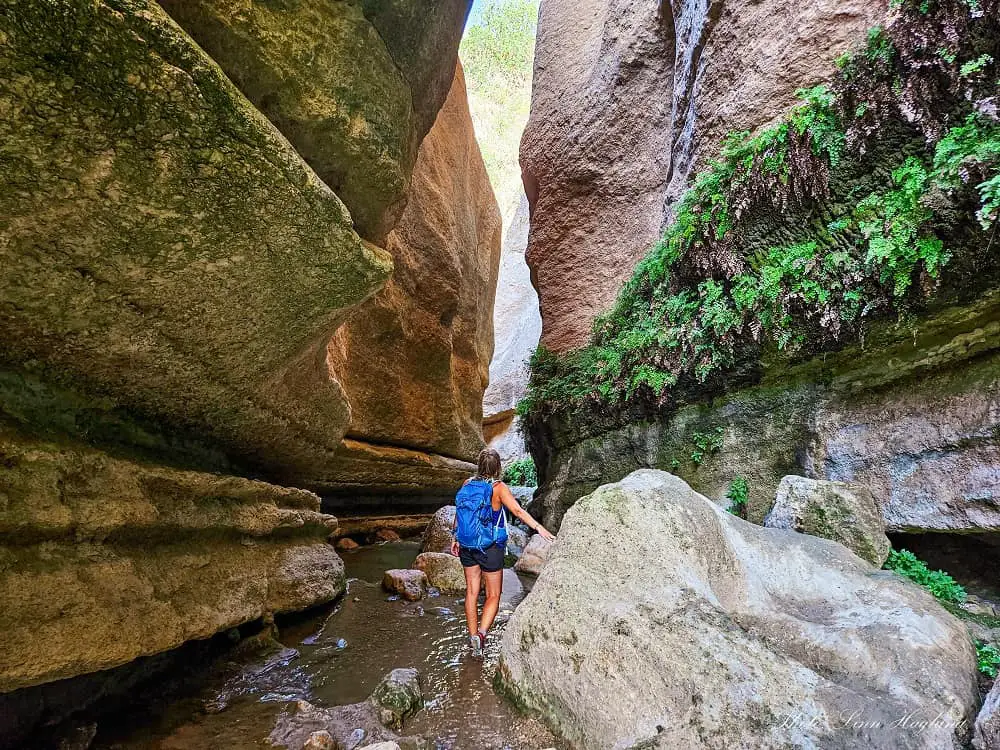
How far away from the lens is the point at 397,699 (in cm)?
285

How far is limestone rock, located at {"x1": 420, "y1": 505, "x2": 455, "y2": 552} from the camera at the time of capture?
725 centimetres

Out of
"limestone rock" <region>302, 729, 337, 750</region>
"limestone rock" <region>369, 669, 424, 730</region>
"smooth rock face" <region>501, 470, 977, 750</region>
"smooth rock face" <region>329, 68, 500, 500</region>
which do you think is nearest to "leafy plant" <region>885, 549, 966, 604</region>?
"smooth rock face" <region>501, 470, 977, 750</region>

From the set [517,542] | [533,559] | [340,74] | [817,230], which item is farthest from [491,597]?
[517,542]

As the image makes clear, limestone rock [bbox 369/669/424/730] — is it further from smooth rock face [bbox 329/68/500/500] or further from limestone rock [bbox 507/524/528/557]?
limestone rock [bbox 507/524/528/557]

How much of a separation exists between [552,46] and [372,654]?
15.1 metres

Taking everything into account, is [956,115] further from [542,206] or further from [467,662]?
[542,206]

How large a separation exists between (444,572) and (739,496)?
3.61 metres

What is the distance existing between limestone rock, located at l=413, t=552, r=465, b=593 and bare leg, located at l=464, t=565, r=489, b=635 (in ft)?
5.80

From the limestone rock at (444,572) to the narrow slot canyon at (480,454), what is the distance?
0.14 m

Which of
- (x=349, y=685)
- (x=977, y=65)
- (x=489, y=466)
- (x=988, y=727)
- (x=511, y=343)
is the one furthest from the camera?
(x=511, y=343)

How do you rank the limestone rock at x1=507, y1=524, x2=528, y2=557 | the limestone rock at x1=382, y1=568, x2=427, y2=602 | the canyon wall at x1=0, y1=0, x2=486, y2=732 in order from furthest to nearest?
the limestone rock at x1=507, y1=524, x2=528, y2=557
the limestone rock at x1=382, y1=568, x2=427, y2=602
the canyon wall at x1=0, y1=0, x2=486, y2=732

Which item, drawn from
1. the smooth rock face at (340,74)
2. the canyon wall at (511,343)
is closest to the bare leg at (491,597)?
the smooth rock face at (340,74)

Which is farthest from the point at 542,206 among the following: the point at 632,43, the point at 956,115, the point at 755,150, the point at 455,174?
the point at 956,115

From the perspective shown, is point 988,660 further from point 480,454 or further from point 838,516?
point 480,454
